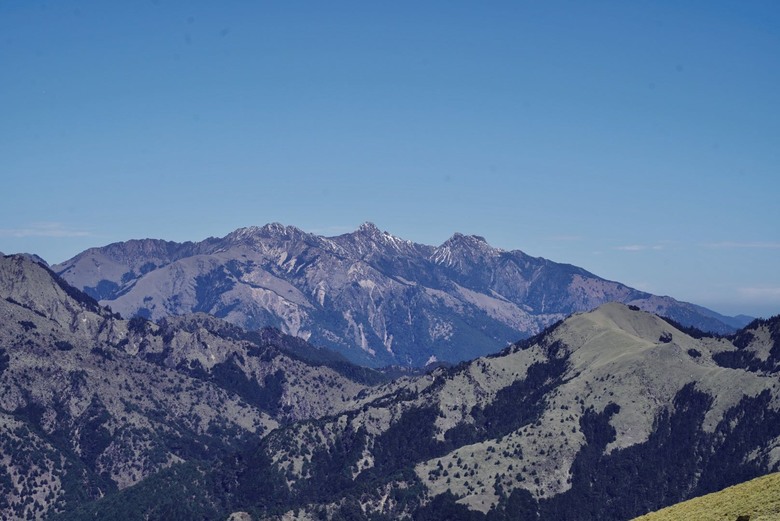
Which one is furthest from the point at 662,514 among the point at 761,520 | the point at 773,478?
the point at 761,520

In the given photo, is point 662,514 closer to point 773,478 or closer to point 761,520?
point 773,478

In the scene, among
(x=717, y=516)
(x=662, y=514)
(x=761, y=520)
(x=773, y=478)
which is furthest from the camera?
(x=662, y=514)

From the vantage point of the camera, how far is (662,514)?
148500 millimetres

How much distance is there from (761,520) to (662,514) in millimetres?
28404

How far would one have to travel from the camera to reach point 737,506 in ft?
431

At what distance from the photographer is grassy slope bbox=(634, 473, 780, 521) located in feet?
413

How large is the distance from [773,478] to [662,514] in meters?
16.9

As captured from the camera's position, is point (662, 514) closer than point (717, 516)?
No

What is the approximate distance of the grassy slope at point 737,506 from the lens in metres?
126

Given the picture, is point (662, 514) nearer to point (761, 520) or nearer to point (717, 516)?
point (717, 516)

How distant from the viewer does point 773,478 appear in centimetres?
13925

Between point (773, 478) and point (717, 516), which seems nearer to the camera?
point (717, 516)

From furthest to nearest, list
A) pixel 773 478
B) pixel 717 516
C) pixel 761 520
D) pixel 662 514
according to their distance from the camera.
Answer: pixel 662 514, pixel 773 478, pixel 717 516, pixel 761 520

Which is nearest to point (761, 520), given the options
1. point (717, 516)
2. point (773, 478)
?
point (717, 516)
